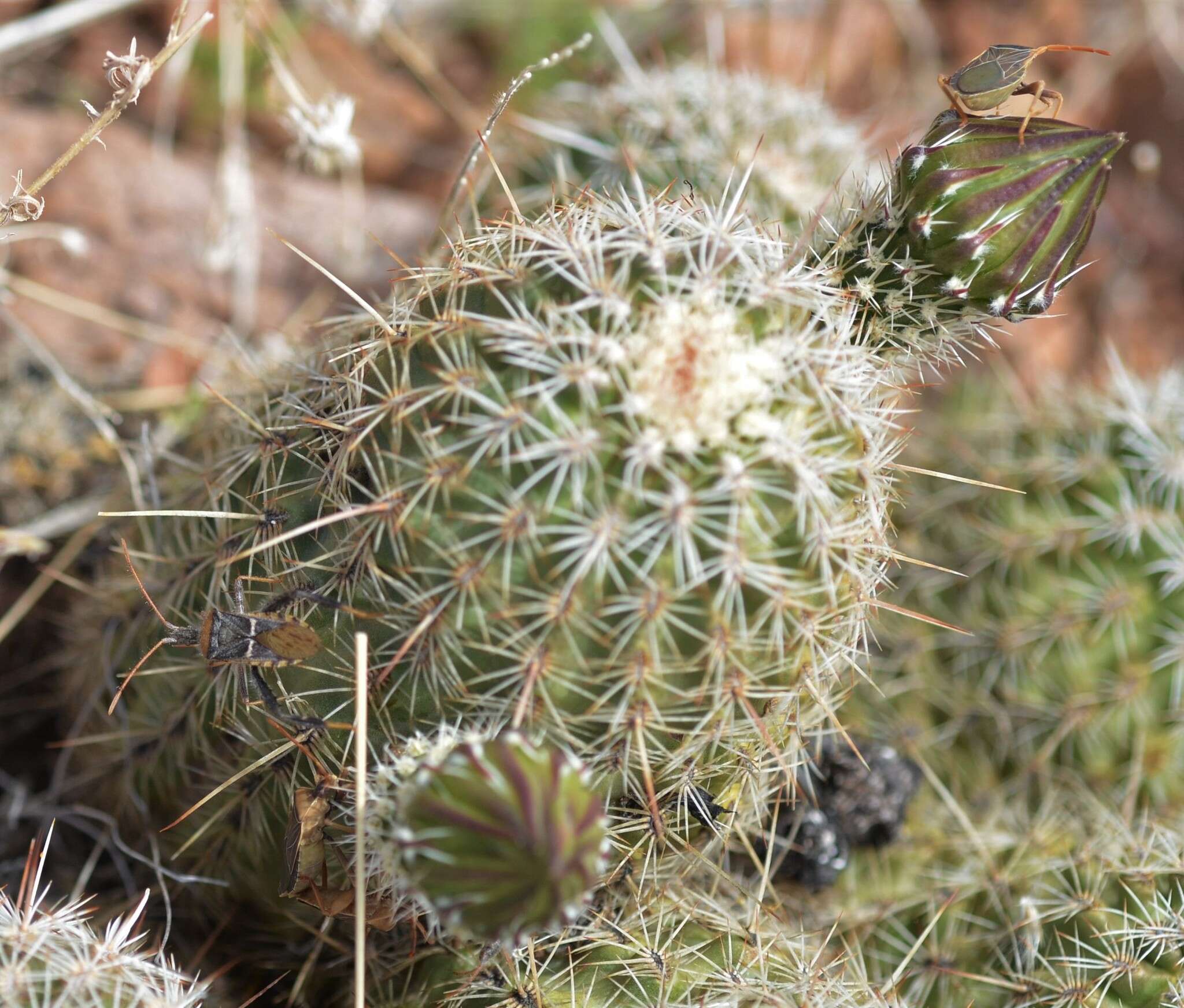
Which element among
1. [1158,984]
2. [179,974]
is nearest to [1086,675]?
[1158,984]

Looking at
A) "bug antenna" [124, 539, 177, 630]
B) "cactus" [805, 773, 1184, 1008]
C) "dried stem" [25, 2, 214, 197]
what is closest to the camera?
"bug antenna" [124, 539, 177, 630]

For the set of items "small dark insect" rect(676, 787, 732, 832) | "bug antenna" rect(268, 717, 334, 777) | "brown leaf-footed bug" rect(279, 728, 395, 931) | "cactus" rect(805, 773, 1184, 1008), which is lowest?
"cactus" rect(805, 773, 1184, 1008)

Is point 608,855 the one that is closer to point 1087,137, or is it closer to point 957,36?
point 1087,137

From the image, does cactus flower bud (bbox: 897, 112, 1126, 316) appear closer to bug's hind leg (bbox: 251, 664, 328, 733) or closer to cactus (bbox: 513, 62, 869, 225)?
cactus (bbox: 513, 62, 869, 225)

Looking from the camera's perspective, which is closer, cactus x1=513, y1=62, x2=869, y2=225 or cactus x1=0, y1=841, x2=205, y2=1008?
cactus x1=0, y1=841, x2=205, y2=1008

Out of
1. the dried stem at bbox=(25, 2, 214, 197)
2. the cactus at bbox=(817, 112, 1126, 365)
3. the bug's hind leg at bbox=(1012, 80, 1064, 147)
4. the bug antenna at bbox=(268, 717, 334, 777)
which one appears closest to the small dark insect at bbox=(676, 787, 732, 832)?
the bug antenna at bbox=(268, 717, 334, 777)

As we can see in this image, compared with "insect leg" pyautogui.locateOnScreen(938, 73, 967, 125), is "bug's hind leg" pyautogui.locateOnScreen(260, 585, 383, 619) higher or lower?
lower

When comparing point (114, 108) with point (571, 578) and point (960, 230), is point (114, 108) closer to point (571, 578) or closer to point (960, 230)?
point (571, 578)

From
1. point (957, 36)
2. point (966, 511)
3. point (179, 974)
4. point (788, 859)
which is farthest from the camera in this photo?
point (957, 36)
